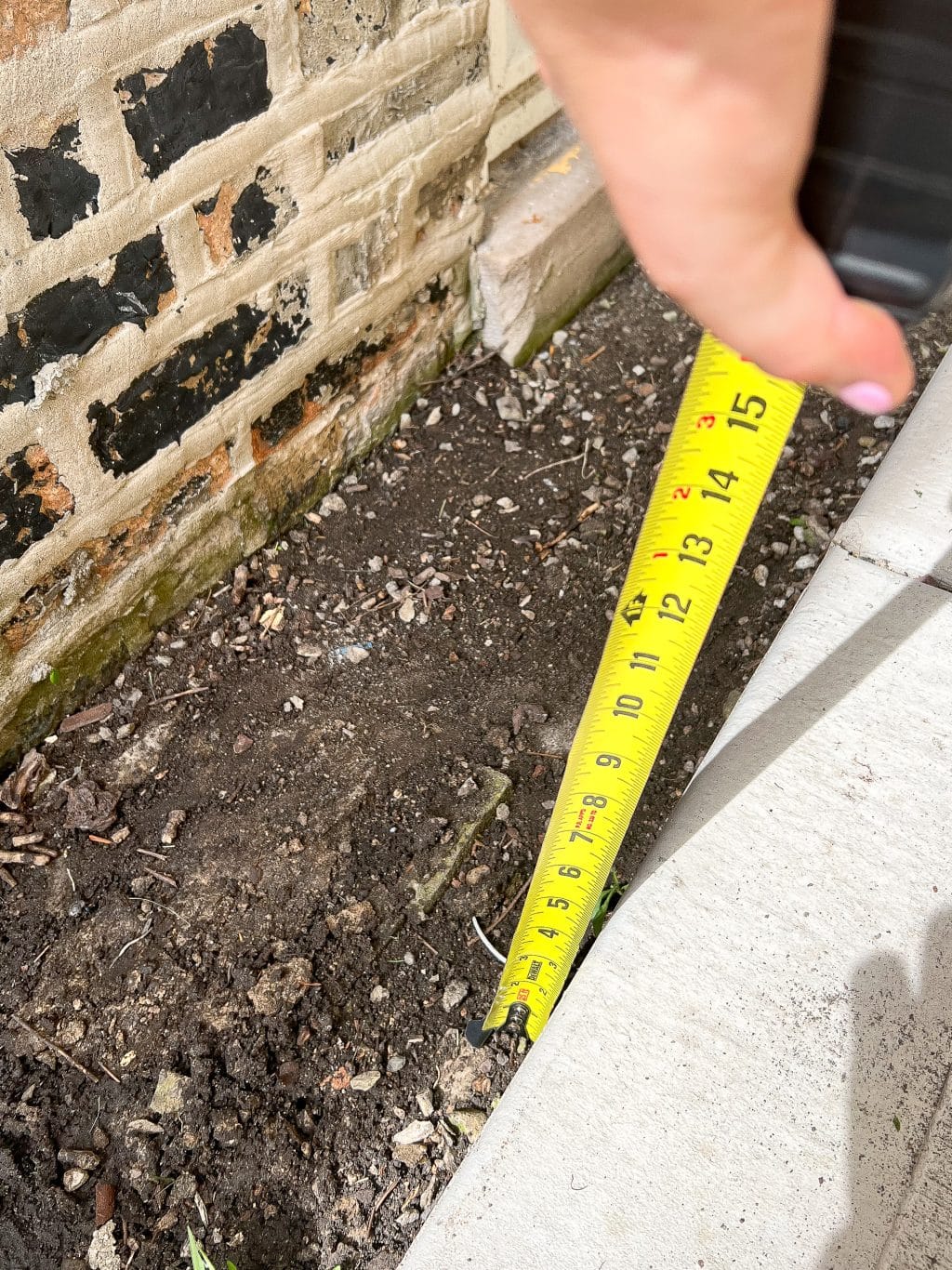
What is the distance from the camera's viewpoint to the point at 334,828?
6.91 feet

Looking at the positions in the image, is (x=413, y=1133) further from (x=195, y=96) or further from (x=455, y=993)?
(x=195, y=96)

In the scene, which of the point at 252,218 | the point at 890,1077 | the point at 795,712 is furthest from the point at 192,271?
the point at 890,1077

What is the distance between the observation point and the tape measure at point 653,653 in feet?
5.46

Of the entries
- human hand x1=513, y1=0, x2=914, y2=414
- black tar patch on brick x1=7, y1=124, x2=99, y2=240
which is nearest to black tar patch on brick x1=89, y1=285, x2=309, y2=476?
black tar patch on brick x1=7, y1=124, x2=99, y2=240

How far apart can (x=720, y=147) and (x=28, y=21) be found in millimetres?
1541

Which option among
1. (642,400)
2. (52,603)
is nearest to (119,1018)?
(52,603)

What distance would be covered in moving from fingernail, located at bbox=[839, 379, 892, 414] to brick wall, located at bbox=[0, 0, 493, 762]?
5.08 ft

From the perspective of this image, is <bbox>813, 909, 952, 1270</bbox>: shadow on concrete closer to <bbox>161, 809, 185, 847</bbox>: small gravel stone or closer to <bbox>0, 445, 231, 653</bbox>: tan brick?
<bbox>161, 809, 185, 847</bbox>: small gravel stone

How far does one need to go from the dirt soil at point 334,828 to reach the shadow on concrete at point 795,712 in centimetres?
40

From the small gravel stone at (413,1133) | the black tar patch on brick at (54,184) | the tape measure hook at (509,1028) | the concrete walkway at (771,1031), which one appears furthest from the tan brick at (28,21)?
the small gravel stone at (413,1133)

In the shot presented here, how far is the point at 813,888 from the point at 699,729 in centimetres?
68

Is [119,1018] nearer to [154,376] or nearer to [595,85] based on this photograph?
[154,376]

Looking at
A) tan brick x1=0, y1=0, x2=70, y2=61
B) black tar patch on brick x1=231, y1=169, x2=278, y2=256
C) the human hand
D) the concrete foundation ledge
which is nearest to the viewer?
the human hand

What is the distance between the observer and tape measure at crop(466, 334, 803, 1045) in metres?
1.66
